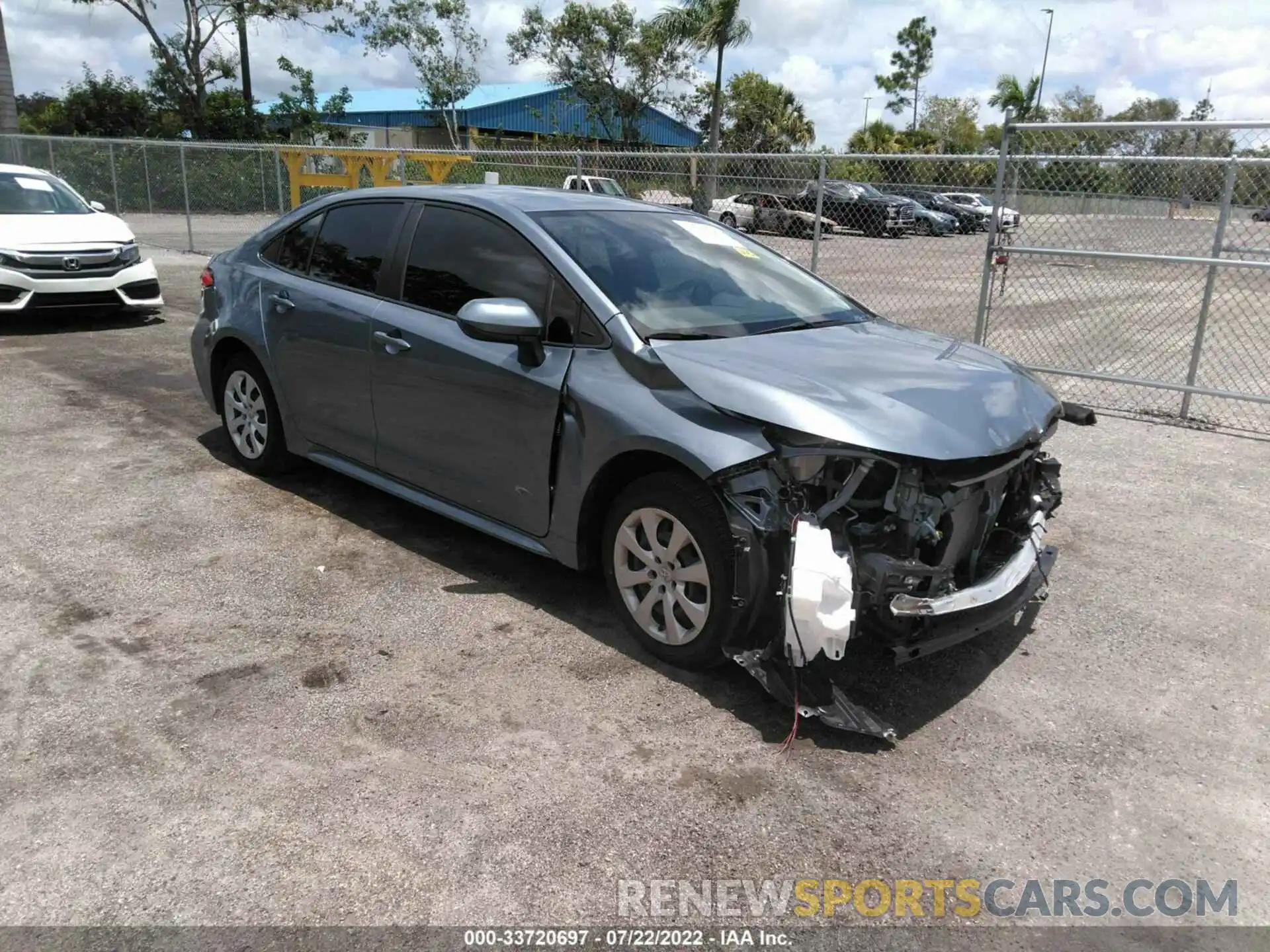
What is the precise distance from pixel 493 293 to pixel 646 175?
21.8ft

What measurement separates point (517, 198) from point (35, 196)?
8.62 m

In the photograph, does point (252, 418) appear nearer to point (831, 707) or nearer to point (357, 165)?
point (831, 707)

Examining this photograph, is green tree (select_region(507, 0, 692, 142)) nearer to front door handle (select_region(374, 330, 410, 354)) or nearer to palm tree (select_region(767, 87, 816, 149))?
palm tree (select_region(767, 87, 816, 149))

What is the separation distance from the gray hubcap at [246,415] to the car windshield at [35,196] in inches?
250

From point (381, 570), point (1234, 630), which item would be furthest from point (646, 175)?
point (1234, 630)

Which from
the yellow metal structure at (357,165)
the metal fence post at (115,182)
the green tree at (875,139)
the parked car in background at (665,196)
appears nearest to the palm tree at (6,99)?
the metal fence post at (115,182)

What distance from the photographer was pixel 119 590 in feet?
14.0

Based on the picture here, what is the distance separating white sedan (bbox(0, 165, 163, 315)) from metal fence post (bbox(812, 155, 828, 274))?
23.0ft

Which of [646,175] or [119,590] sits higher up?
[646,175]

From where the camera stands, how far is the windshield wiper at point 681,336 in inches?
151

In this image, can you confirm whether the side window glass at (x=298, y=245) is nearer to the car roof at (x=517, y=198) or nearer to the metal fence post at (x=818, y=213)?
the car roof at (x=517, y=198)

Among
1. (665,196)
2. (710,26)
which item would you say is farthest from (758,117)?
(665,196)

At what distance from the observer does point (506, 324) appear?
3855mm

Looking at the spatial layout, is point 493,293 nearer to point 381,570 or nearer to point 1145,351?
point 381,570
